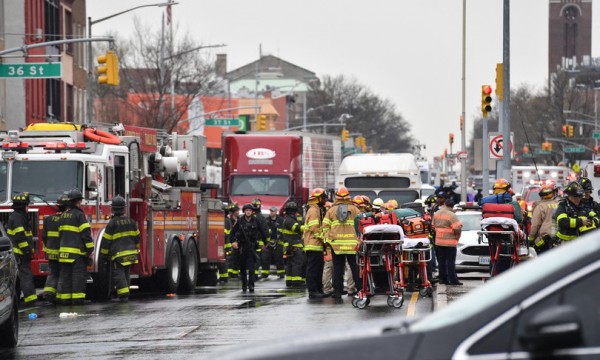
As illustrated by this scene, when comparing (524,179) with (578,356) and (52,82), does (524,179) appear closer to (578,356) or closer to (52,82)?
(52,82)

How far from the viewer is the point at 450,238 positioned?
2302cm

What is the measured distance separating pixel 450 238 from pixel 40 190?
21.4ft

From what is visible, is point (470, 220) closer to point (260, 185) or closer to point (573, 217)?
point (573, 217)

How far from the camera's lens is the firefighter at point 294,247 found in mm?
26766

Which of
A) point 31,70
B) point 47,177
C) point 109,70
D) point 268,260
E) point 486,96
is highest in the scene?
point 109,70

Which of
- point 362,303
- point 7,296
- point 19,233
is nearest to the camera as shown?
point 7,296

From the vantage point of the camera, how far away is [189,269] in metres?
26.8

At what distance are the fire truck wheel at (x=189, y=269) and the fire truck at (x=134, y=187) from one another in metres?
0.02

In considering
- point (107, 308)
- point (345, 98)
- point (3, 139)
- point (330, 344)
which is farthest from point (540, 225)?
point (345, 98)

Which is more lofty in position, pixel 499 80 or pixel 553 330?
pixel 499 80

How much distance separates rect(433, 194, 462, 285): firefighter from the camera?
2302 cm

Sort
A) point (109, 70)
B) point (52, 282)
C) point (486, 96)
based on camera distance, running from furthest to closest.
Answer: point (109, 70)
point (486, 96)
point (52, 282)

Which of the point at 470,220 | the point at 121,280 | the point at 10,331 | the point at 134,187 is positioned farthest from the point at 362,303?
the point at 470,220

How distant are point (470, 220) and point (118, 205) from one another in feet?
27.9
